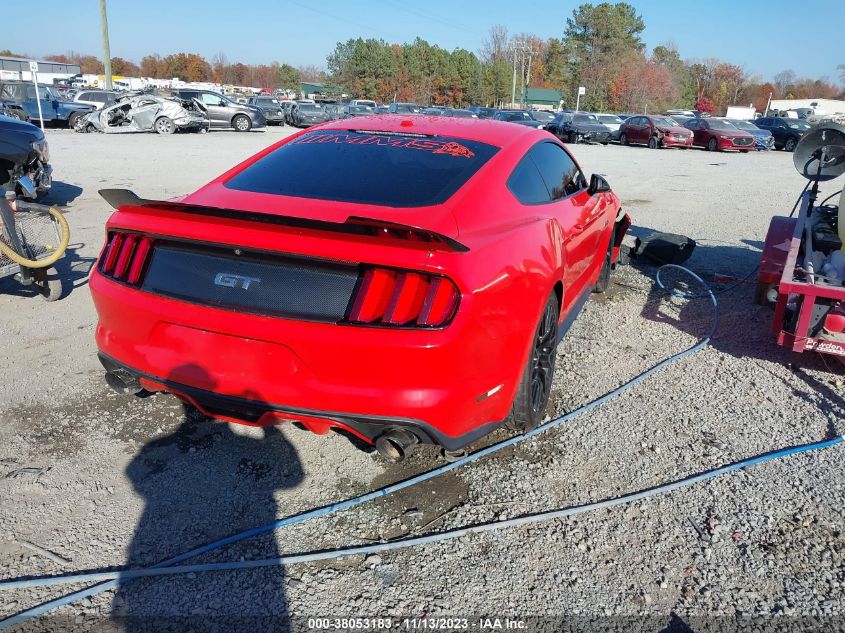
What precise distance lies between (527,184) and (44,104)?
28.0 m

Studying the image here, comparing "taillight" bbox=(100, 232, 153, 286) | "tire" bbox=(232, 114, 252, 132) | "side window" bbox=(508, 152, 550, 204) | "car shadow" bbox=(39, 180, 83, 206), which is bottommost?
"car shadow" bbox=(39, 180, 83, 206)

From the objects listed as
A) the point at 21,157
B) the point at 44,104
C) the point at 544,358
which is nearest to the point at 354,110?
the point at 44,104

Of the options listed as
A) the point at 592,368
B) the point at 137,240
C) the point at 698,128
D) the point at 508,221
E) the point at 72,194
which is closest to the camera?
the point at 137,240

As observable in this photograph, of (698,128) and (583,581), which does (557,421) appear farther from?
(698,128)

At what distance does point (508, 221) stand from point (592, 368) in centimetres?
167

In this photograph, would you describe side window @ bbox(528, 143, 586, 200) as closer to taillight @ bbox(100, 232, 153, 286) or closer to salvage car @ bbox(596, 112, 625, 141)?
taillight @ bbox(100, 232, 153, 286)

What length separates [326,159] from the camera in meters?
3.52

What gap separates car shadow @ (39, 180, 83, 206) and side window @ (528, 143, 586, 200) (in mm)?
8490

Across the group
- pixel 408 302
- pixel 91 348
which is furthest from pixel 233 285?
pixel 91 348

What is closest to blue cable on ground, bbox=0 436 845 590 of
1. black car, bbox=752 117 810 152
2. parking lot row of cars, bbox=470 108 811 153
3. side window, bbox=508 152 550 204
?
side window, bbox=508 152 550 204

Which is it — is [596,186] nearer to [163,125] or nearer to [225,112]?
[163,125]

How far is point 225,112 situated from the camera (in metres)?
27.6

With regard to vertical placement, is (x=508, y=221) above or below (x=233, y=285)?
above

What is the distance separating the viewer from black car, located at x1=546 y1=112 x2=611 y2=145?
29.7 m
